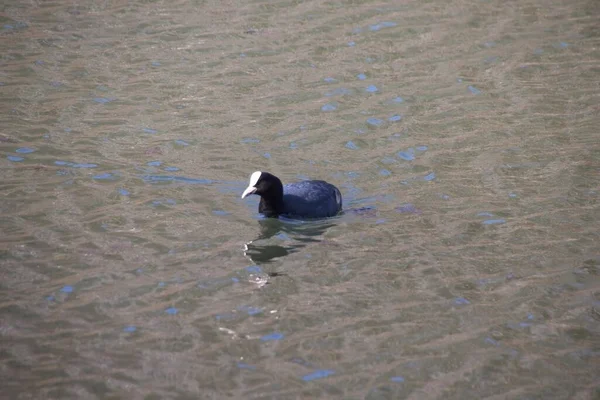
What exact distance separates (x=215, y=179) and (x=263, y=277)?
2755 mm

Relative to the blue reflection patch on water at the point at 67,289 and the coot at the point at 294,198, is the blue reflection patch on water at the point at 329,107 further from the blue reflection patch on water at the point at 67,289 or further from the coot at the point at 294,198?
the blue reflection patch on water at the point at 67,289

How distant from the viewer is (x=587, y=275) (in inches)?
358

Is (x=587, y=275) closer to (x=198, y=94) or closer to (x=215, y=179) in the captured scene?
(x=215, y=179)

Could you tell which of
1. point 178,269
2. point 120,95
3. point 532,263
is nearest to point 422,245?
point 532,263

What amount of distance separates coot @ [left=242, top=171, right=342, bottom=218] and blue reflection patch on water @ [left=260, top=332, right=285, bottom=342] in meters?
2.70

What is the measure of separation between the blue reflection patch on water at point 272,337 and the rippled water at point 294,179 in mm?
19

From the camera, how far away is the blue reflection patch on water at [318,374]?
281 inches

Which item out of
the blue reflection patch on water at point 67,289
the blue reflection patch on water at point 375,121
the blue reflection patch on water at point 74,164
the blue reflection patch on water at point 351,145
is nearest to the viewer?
the blue reflection patch on water at point 67,289

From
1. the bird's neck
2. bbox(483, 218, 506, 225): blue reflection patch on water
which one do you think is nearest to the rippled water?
bbox(483, 218, 506, 225): blue reflection patch on water

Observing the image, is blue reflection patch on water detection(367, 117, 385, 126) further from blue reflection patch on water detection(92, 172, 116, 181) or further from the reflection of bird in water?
blue reflection patch on water detection(92, 172, 116, 181)

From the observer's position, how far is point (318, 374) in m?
7.21

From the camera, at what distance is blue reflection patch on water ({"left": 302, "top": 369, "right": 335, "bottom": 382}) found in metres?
7.14

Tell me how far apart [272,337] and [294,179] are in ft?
13.8

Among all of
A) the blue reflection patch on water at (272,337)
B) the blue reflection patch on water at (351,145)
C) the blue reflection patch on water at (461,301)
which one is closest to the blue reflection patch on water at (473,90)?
the blue reflection patch on water at (351,145)
